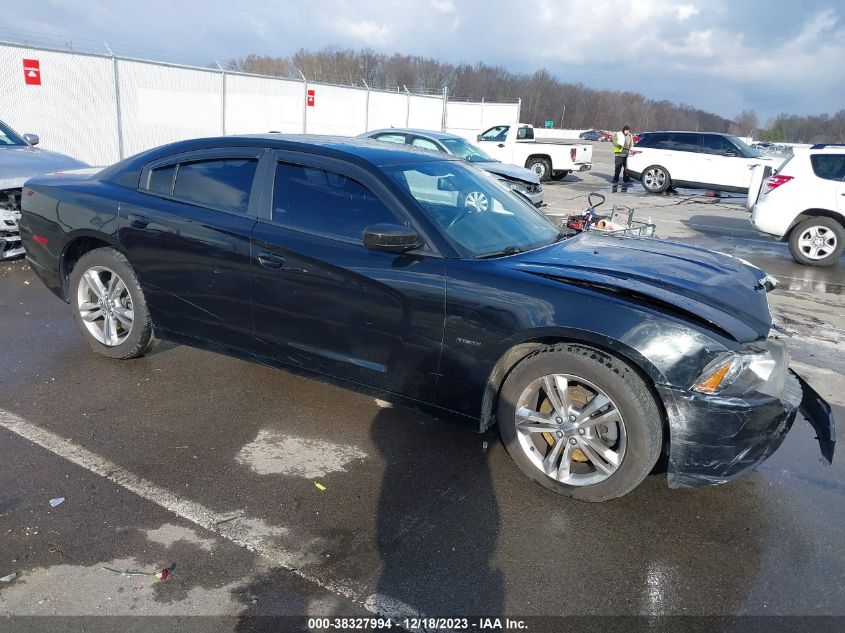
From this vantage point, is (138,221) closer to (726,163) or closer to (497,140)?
(726,163)

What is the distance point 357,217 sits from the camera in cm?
366

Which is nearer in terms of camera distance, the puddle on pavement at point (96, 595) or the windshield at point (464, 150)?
the puddle on pavement at point (96, 595)

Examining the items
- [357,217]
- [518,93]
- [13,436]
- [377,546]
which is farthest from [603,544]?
[518,93]

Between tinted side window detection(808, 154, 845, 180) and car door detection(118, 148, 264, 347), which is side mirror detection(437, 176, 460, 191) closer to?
car door detection(118, 148, 264, 347)

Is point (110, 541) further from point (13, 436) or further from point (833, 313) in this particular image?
point (833, 313)

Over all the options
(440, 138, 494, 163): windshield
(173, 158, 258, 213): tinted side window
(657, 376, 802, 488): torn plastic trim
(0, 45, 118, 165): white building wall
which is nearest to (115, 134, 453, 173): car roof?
(173, 158, 258, 213): tinted side window

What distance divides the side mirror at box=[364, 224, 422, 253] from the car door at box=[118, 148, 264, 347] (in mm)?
917

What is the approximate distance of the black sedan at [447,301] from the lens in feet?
9.84

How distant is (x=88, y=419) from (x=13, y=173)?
4664 millimetres

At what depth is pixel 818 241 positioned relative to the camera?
9406mm

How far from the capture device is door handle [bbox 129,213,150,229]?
169 inches

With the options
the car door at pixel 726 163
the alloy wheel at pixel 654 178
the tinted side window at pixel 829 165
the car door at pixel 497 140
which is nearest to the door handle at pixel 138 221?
the tinted side window at pixel 829 165

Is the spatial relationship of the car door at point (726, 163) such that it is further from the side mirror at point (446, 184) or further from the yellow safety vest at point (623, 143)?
the side mirror at point (446, 184)

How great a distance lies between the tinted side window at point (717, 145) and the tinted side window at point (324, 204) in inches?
646
